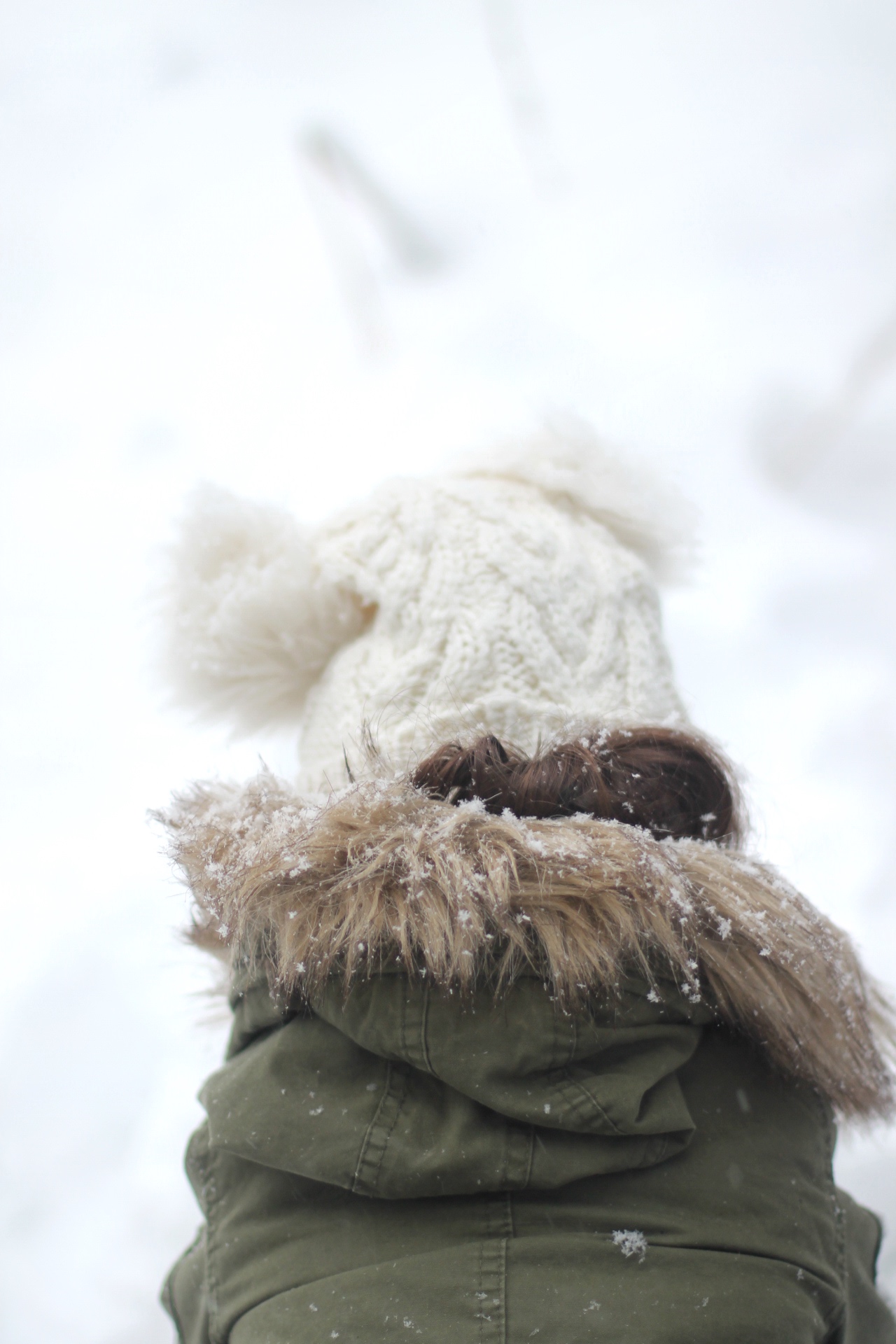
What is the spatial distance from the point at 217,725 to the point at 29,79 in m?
2.03

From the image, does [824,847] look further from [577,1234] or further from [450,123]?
[450,123]

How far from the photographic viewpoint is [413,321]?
1.84m

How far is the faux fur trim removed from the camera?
46 cm

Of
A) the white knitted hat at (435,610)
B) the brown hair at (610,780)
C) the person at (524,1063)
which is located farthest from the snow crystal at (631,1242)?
the white knitted hat at (435,610)

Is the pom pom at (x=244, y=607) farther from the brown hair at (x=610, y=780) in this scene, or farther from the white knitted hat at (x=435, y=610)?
the brown hair at (x=610, y=780)

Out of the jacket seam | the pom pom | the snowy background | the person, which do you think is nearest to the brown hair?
the person

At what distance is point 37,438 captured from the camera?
1.94m

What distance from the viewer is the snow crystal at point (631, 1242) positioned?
17.6 inches

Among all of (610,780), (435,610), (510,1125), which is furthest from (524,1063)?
(435,610)

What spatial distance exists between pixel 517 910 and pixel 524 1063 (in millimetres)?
83

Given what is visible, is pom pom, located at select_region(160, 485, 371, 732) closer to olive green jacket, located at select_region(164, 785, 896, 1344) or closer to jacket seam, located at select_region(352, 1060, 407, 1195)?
olive green jacket, located at select_region(164, 785, 896, 1344)

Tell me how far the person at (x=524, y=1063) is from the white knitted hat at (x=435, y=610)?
0.10 m

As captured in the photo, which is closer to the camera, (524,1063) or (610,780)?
(524,1063)

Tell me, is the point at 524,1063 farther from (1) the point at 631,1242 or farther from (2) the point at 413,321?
(2) the point at 413,321
